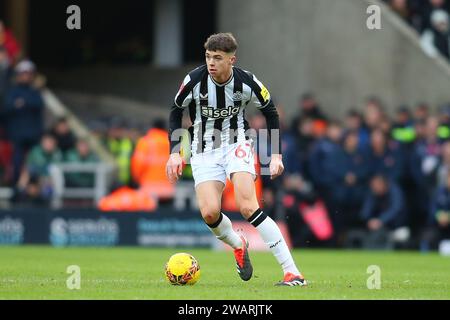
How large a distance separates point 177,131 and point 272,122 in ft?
2.93

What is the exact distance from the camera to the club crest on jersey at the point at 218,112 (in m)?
10.9

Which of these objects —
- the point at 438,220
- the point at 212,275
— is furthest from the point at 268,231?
the point at 438,220

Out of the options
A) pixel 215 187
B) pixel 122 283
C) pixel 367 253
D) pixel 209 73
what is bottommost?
pixel 367 253

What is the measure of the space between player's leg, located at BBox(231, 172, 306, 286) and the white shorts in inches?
13.4

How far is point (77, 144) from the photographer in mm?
→ 21906

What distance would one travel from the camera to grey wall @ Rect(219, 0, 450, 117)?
2348 cm

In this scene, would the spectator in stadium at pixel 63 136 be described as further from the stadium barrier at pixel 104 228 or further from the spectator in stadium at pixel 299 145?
the spectator in stadium at pixel 299 145

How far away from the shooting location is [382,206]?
778 inches

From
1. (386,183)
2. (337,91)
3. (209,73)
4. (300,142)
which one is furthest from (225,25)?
(209,73)

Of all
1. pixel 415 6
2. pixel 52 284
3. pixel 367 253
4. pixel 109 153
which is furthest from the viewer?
pixel 415 6
